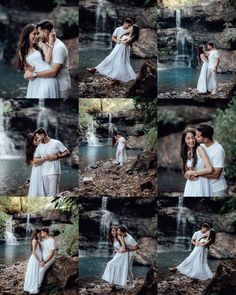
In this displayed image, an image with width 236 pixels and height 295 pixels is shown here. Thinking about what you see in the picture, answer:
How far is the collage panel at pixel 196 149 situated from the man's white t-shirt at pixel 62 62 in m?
0.74

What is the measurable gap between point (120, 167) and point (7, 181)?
0.87 meters

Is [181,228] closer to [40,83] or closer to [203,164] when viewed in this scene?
[203,164]

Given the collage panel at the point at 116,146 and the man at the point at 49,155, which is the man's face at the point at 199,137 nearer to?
the collage panel at the point at 116,146

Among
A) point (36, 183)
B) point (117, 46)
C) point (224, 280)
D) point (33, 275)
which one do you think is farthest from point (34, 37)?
point (224, 280)

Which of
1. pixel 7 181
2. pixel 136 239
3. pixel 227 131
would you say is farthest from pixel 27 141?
pixel 227 131

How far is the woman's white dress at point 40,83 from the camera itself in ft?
20.2

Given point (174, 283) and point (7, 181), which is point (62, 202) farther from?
point (174, 283)

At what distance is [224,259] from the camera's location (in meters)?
6.23

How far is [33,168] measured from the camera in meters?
6.16

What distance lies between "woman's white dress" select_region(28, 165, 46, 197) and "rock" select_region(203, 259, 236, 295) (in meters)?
1.48

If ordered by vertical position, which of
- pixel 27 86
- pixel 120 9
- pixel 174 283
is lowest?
pixel 174 283

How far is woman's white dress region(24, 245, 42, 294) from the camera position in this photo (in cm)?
619

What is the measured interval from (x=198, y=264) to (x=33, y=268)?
1.26 metres

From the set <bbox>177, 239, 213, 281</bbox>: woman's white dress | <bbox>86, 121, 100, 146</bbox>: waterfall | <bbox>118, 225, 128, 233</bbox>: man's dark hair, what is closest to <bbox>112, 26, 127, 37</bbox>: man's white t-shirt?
<bbox>86, 121, 100, 146</bbox>: waterfall
